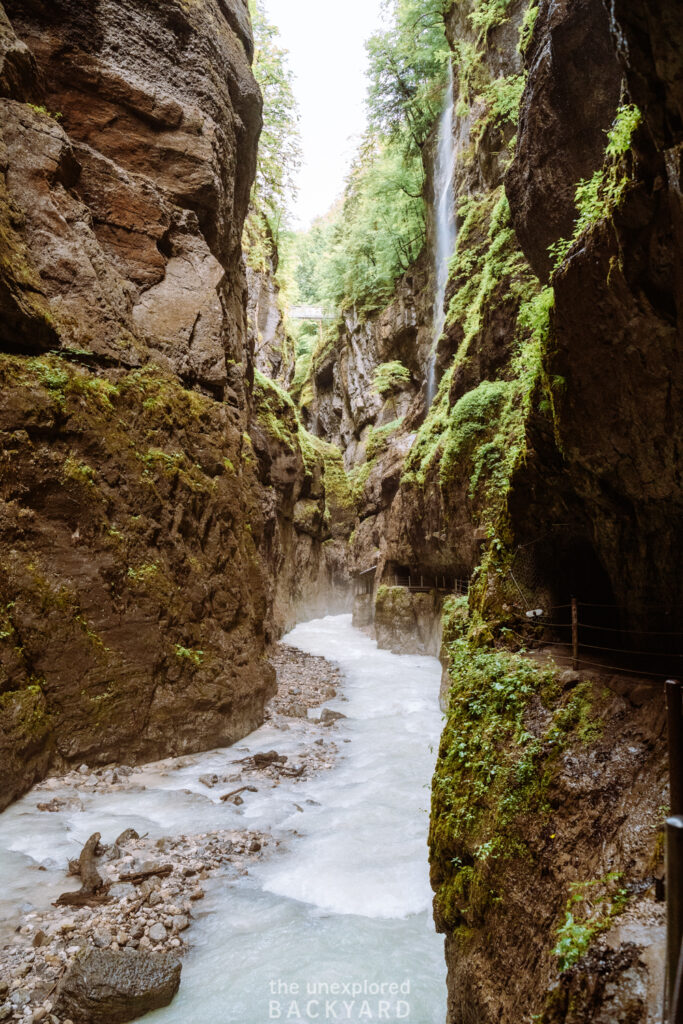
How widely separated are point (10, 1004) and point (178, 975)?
4.10 feet

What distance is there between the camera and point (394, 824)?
25.1ft

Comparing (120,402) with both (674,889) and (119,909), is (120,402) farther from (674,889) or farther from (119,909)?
(674,889)

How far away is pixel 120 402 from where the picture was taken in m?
9.09

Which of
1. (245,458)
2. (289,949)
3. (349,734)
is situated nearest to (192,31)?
(245,458)

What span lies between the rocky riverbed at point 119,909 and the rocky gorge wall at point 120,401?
113 centimetres

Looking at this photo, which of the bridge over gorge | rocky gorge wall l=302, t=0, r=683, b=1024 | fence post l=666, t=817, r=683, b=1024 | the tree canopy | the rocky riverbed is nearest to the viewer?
fence post l=666, t=817, r=683, b=1024

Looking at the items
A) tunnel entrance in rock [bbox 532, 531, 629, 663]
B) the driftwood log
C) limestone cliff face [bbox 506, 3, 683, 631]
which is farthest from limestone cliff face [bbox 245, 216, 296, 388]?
the driftwood log

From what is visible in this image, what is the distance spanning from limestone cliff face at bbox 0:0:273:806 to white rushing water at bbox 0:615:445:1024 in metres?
1.07

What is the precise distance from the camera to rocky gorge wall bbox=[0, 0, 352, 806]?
771 cm

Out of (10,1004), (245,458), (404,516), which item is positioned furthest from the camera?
(404,516)

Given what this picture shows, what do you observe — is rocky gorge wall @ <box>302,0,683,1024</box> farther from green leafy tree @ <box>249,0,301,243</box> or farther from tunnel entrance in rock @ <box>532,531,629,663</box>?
green leafy tree @ <box>249,0,301,243</box>

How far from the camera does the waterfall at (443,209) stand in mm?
19859

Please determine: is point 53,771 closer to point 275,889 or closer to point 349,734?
point 275,889

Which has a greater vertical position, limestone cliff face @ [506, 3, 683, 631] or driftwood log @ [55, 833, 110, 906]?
limestone cliff face @ [506, 3, 683, 631]
